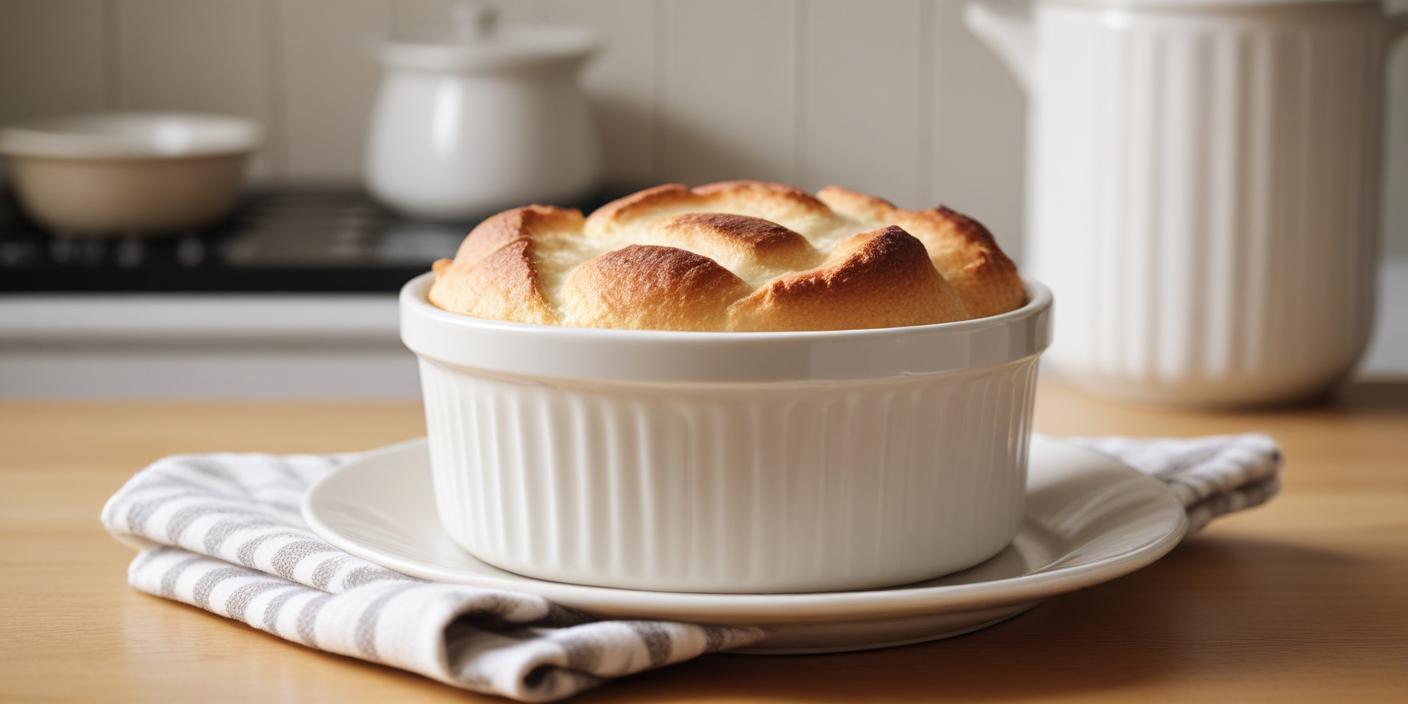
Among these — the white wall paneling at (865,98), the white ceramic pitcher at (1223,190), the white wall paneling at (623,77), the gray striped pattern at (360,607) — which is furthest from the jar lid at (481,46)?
the gray striped pattern at (360,607)

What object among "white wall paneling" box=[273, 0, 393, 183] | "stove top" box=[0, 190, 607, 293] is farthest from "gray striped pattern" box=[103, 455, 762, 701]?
"white wall paneling" box=[273, 0, 393, 183]

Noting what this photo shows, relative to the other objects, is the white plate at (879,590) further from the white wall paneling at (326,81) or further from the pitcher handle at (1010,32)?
the white wall paneling at (326,81)

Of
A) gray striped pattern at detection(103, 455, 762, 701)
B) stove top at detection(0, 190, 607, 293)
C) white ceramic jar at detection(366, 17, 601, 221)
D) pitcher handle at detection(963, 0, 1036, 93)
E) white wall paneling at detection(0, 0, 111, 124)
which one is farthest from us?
white wall paneling at detection(0, 0, 111, 124)

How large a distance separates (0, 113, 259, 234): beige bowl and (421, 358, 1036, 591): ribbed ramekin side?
111 centimetres

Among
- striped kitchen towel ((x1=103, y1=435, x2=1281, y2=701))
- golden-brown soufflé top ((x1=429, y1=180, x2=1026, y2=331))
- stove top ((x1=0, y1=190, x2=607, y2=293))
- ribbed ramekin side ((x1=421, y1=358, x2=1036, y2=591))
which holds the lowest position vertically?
stove top ((x1=0, y1=190, x2=607, y2=293))

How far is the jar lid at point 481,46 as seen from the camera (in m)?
1.65

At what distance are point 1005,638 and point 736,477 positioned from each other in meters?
0.13

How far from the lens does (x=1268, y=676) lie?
1.90 feet

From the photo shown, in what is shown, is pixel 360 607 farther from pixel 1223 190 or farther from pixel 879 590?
pixel 1223 190

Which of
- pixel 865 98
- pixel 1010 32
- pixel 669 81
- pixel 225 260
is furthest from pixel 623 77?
pixel 1010 32

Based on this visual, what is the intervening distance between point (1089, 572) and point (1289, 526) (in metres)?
0.30

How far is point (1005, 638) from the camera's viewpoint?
0.61 meters

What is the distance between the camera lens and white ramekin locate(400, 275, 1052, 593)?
0.56 m

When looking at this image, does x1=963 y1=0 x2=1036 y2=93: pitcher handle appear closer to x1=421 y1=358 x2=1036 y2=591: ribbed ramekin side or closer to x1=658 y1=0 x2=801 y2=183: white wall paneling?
x1=421 y1=358 x2=1036 y2=591: ribbed ramekin side
